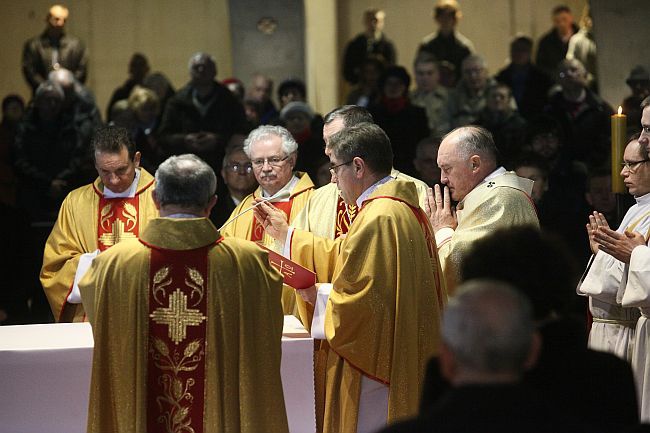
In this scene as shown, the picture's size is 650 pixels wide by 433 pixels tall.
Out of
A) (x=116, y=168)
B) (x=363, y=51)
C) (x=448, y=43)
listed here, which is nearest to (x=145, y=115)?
(x=363, y=51)

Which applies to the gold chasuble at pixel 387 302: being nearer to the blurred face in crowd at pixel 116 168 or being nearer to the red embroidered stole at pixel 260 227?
the red embroidered stole at pixel 260 227

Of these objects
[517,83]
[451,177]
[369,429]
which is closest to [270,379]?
[369,429]

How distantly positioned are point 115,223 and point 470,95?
491cm

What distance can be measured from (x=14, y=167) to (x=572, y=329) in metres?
7.67

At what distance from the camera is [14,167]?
9797 mm

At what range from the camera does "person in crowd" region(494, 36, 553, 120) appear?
10.5m

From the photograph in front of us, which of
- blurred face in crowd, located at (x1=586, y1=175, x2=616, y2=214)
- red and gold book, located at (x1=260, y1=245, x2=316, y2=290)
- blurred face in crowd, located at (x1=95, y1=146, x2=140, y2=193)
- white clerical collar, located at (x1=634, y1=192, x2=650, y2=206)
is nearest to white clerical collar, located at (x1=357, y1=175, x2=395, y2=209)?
red and gold book, located at (x1=260, y1=245, x2=316, y2=290)

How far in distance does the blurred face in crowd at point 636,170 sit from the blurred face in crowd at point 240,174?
2.94 metres

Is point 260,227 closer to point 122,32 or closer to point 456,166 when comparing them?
point 456,166

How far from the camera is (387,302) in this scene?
193 inches

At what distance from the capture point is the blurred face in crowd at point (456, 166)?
5.53 metres

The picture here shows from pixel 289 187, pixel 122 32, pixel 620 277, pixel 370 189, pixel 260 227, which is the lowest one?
pixel 620 277

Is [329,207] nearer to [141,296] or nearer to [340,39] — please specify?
[141,296]

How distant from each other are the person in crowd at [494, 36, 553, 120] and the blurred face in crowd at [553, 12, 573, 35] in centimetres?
186
